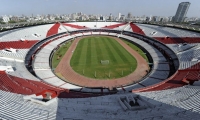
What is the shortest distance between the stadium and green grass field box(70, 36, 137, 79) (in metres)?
0.20

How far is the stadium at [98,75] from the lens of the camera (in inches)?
508

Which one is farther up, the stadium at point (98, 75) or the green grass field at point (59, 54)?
the stadium at point (98, 75)

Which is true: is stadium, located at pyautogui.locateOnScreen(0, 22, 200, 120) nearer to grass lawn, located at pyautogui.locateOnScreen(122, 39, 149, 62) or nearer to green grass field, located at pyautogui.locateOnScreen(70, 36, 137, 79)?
grass lawn, located at pyautogui.locateOnScreen(122, 39, 149, 62)

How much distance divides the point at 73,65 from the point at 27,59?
10.7m

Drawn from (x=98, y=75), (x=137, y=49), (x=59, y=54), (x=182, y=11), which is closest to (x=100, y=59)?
(x=98, y=75)

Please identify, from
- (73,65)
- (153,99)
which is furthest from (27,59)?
(153,99)

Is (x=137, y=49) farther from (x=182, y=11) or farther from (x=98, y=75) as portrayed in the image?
(x=182, y=11)

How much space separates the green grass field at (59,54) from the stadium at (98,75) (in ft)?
0.74

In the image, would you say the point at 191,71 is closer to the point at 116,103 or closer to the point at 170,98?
the point at 170,98

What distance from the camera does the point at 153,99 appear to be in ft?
50.8

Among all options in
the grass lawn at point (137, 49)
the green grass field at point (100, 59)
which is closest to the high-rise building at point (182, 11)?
the grass lawn at point (137, 49)

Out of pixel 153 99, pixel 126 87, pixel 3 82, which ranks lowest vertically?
pixel 126 87

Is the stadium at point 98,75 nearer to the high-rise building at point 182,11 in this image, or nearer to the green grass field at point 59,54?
the green grass field at point 59,54

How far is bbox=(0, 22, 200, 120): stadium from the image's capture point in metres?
12.9
